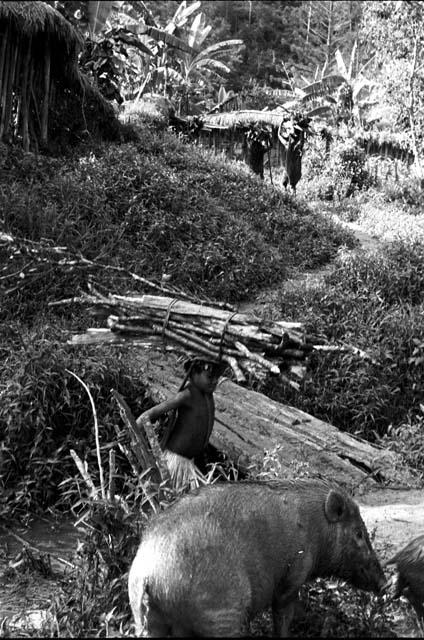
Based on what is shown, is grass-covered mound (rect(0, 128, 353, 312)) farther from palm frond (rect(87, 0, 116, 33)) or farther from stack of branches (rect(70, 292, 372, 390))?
stack of branches (rect(70, 292, 372, 390))

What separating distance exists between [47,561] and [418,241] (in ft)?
29.6

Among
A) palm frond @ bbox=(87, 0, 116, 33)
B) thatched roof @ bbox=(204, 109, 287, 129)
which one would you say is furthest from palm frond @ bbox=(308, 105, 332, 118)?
palm frond @ bbox=(87, 0, 116, 33)

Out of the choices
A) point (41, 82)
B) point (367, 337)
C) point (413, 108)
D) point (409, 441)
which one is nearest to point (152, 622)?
point (409, 441)

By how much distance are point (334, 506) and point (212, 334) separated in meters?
1.44

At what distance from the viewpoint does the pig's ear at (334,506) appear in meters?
3.46

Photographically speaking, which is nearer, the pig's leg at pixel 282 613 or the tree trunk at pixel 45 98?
the pig's leg at pixel 282 613

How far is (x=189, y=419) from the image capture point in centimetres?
504

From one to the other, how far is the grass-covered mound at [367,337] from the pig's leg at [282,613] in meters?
4.81

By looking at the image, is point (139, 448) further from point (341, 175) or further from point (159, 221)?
point (341, 175)

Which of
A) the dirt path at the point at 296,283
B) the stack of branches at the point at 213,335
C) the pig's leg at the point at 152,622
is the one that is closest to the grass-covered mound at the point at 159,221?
the dirt path at the point at 296,283

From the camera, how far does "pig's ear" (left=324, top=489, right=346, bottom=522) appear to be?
346 cm

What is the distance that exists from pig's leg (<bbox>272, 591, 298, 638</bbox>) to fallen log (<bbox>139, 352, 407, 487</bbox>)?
99.4 inches

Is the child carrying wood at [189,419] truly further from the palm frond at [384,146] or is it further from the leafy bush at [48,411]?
the palm frond at [384,146]

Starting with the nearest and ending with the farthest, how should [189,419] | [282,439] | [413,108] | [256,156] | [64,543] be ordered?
[189,419] < [64,543] < [282,439] < [413,108] < [256,156]
